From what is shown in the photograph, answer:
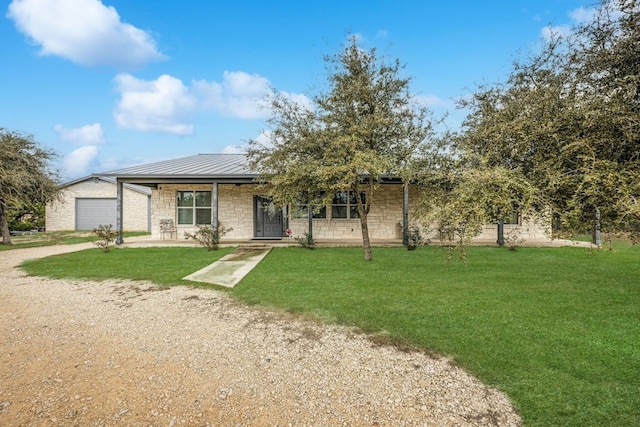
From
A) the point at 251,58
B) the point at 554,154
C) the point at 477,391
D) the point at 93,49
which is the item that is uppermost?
the point at 251,58

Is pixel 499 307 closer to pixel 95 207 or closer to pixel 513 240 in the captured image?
pixel 513 240

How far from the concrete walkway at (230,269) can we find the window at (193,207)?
13.4ft

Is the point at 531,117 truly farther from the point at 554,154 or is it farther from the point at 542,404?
the point at 542,404

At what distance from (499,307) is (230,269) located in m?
6.24

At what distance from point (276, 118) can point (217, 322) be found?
20.6 ft

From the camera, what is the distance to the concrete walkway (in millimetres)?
7069

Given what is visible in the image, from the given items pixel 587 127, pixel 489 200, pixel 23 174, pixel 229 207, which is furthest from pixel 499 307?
pixel 23 174

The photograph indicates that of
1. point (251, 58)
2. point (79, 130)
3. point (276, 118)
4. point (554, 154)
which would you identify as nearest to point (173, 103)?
point (251, 58)

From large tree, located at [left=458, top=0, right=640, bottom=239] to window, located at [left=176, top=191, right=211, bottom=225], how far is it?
12673 millimetres

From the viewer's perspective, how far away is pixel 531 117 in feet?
14.4

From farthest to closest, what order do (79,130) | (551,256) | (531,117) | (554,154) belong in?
(79,130) → (551,256) → (531,117) → (554,154)

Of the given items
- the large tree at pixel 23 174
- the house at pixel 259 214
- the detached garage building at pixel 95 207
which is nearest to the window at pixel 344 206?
the house at pixel 259 214

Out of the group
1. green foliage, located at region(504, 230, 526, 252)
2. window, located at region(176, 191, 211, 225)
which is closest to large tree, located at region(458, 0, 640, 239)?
green foliage, located at region(504, 230, 526, 252)

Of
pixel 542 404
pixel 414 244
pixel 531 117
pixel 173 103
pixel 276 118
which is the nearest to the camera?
pixel 542 404
